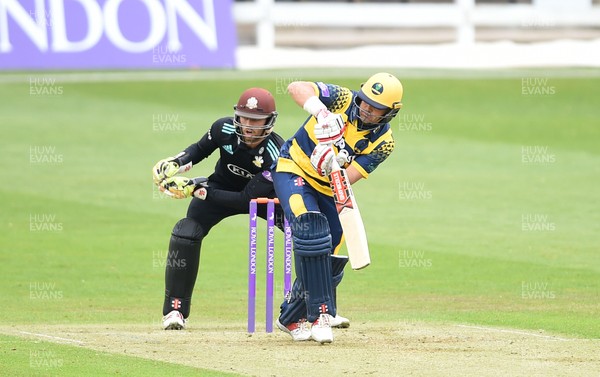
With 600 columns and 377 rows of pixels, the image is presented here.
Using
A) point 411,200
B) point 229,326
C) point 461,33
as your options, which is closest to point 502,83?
point 461,33

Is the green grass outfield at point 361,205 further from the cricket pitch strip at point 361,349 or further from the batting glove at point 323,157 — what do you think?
the batting glove at point 323,157

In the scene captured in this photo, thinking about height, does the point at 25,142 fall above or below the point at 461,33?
below

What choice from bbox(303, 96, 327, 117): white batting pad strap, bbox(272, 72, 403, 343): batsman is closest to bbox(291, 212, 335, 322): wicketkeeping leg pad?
bbox(272, 72, 403, 343): batsman

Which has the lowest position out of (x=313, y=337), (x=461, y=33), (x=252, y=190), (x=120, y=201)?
(x=313, y=337)

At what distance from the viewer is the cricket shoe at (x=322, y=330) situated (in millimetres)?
9406

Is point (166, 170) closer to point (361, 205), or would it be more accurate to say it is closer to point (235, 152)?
point (235, 152)

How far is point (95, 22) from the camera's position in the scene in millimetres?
30234

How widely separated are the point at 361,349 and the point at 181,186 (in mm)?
2258

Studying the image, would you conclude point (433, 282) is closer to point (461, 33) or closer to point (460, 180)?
point (460, 180)

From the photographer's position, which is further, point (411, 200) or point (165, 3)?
point (165, 3)

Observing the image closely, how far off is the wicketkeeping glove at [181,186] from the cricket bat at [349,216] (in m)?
1.51

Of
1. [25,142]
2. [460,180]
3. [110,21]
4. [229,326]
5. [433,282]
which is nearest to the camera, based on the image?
[229,326]

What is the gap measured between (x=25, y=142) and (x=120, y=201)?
6.05 meters

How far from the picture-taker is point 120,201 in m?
20.0
